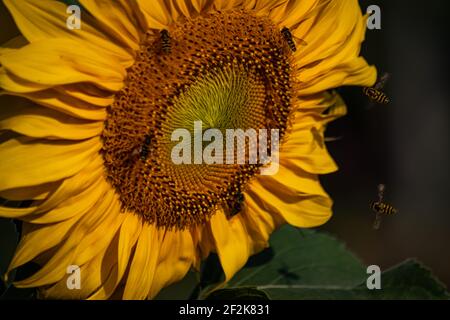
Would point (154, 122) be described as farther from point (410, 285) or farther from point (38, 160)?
point (410, 285)

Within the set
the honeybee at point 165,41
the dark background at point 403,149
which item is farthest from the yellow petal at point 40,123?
the dark background at point 403,149

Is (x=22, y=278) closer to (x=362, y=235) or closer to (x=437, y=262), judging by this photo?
(x=362, y=235)

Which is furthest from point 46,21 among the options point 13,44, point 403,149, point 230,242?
point 403,149

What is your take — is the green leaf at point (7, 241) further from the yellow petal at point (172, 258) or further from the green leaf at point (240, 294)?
the green leaf at point (240, 294)

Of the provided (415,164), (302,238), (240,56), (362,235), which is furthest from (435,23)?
(240,56)

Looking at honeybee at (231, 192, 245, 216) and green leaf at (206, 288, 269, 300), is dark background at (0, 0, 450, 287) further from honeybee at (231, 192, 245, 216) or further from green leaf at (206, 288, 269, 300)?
green leaf at (206, 288, 269, 300)
